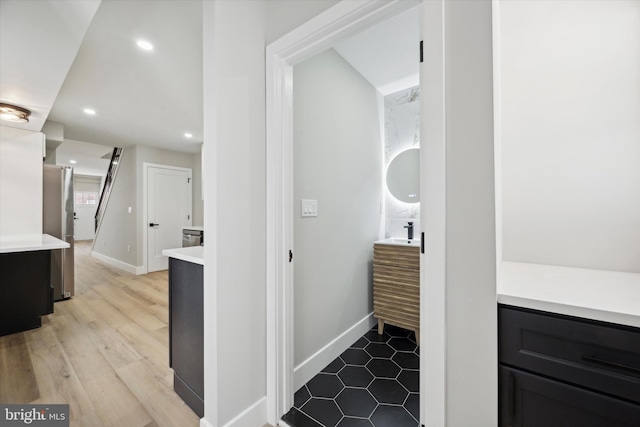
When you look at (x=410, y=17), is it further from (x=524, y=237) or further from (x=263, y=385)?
(x=263, y=385)

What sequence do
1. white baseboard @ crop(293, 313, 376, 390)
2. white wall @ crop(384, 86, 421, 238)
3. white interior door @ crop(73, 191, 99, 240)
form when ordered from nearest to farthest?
white baseboard @ crop(293, 313, 376, 390) → white wall @ crop(384, 86, 421, 238) → white interior door @ crop(73, 191, 99, 240)

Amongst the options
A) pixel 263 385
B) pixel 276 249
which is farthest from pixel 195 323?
pixel 276 249

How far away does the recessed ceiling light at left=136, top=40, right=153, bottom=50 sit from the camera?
7.00 feet

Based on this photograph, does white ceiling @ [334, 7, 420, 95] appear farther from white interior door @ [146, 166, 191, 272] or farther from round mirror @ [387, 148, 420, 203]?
white interior door @ [146, 166, 191, 272]

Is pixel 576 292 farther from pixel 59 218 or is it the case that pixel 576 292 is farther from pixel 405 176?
pixel 59 218

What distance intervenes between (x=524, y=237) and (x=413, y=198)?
1322 mm

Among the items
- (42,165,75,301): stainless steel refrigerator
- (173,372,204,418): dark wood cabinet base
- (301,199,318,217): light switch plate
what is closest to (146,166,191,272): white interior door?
(42,165,75,301): stainless steel refrigerator

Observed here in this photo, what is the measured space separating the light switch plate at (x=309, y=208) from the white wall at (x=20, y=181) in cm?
364

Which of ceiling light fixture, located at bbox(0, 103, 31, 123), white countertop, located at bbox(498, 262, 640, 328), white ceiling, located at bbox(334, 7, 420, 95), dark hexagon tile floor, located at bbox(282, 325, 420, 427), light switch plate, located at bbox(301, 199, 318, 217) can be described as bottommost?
dark hexagon tile floor, located at bbox(282, 325, 420, 427)

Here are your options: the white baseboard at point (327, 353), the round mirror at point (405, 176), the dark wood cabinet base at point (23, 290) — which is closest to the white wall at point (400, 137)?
the round mirror at point (405, 176)

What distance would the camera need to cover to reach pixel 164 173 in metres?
5.46

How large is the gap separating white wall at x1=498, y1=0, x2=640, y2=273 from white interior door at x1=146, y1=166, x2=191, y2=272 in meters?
5.58

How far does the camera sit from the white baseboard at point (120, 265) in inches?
198

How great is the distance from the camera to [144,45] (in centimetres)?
218
